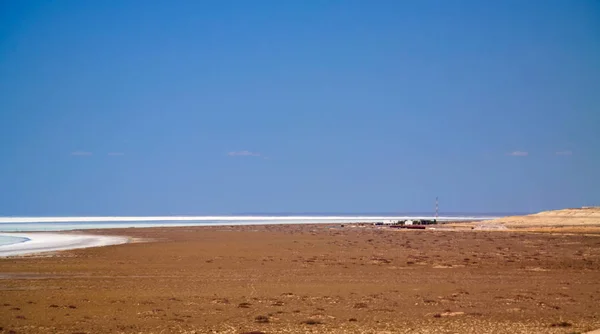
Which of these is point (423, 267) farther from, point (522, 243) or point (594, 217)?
point (594, 217)

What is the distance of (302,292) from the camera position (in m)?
19.0

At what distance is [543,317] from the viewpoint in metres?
15.3

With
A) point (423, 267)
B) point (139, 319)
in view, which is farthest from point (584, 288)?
point (139, 319)

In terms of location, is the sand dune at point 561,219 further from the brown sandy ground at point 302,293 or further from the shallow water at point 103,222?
the shallow water at point 103,222

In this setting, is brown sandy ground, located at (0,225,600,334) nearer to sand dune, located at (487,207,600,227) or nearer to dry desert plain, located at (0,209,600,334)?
dry desert plain, located at (0,209,600,334)

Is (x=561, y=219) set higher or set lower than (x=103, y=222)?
lower

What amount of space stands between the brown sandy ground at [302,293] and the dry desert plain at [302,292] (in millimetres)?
37

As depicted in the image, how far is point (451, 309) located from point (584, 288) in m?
6.14

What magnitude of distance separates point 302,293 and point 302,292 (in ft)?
0.62

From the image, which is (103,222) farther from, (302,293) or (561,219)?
(302,293)

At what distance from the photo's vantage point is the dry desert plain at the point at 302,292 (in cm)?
1437

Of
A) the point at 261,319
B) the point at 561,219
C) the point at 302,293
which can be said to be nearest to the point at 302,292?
the point at 302,293

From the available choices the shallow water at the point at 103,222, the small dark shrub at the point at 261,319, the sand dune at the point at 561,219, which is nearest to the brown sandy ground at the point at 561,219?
the sand dune at the point at 561,219

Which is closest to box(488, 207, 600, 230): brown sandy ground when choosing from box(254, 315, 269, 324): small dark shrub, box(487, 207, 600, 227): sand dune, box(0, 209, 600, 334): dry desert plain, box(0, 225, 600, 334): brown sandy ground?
box(487, 207, 600, 227): sand dune
